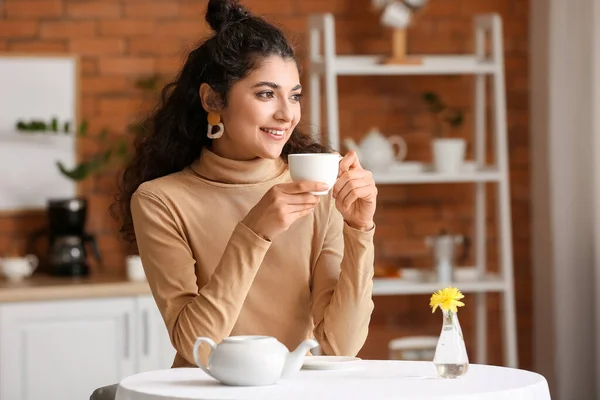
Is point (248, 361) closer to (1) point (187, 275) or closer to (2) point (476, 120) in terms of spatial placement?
(1) point (187, 275)

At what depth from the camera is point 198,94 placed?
2176 millimetres

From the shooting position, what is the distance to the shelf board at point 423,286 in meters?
3.82

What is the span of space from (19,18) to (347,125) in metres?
1.39

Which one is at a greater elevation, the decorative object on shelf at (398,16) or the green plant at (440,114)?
the decorative object on shelf at (398,16)

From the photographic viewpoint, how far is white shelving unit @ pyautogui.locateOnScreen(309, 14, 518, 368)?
3816 millimetres

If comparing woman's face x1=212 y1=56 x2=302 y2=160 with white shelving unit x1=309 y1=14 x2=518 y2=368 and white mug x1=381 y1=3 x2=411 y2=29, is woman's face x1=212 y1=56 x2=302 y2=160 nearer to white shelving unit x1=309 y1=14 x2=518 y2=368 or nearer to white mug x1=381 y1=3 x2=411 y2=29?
white shelving unit x1=309 y1=14 x2=518 y2=368

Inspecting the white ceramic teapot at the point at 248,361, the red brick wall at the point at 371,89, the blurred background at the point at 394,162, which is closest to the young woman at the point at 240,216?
the white ceramic teapot at the point at 248,361

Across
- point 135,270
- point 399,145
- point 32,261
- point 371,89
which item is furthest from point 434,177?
point 32,261

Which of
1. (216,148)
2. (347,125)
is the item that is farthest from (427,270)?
(216,148)

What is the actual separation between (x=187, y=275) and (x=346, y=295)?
1.01 feet

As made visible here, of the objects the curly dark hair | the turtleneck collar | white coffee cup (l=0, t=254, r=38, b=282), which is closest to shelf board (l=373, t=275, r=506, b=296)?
white coffee cup (l=0, t=254, r=38, b=282)

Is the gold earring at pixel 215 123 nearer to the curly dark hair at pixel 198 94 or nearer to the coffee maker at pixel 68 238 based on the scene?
the curly dark hair at pixel 198 94

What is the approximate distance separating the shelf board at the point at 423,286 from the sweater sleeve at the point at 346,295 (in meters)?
1.75

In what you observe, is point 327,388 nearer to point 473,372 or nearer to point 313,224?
point 473,372
